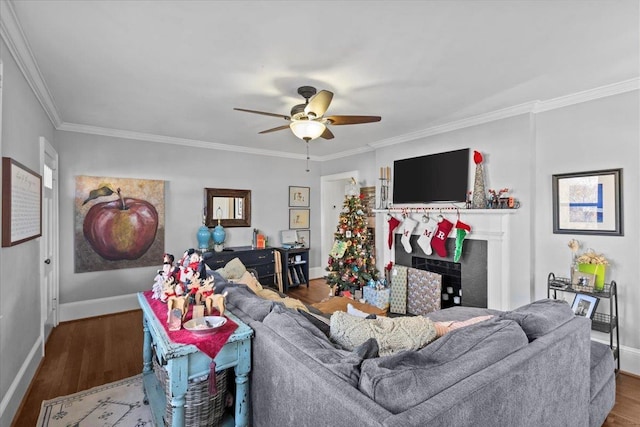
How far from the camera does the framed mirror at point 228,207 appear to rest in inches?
200

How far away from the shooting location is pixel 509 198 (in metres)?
3.40

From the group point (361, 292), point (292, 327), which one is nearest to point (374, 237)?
point (361, 292)

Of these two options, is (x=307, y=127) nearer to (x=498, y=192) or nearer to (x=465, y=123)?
(x=465, y=123)

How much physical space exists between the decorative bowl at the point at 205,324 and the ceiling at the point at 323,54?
5.71 feet

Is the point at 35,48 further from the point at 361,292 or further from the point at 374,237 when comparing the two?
the point at 374,237

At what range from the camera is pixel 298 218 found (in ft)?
20.2

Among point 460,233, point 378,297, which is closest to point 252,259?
point 378,297

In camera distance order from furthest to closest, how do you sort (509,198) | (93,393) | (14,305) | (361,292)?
(361,292)
(509,198)
(93,393)
(14,305)

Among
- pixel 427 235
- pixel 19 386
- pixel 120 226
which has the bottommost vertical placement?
pixel 19 386

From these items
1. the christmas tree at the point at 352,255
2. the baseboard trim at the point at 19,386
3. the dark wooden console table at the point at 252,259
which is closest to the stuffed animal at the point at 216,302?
the baseboard trim at the point at 19,386

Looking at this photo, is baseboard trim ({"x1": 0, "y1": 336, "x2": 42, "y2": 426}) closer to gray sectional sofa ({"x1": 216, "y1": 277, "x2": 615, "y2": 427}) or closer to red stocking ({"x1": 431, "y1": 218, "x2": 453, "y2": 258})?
gray sectional sofa ({"x1": 216, "y1": 277, "x2": 615, "y2": 427})

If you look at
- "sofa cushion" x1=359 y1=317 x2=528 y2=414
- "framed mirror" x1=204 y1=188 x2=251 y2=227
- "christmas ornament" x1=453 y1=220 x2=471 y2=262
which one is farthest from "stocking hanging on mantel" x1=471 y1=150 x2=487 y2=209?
"framed mirror" x1=204 y1=188 x2=251 y2=227

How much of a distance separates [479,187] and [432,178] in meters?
0.67

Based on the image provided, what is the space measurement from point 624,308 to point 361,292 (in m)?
2.81
